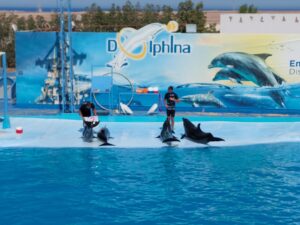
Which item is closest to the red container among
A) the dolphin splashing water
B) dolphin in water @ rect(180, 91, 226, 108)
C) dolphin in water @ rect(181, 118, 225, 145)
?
dolphin in water @ rect(181, 118, 225, 145)

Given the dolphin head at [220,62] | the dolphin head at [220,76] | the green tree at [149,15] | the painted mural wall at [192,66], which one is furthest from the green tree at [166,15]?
the dolphin head at [220,76]

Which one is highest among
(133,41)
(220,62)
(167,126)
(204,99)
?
(133,41)

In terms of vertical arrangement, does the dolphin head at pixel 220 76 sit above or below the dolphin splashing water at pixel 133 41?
below

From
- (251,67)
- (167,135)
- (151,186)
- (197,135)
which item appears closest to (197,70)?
(251,67)

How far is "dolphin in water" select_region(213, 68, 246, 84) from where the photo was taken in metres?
20.6

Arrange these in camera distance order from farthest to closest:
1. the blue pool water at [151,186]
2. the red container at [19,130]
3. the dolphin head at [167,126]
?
the red container at [19,130] → the dolphin head at [167,126] → the blue pool water at [151,186]

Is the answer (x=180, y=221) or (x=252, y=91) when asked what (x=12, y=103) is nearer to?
(x=252, y=91)

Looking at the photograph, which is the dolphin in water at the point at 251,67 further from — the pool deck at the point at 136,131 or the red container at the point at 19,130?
the red container at the point at 19,130

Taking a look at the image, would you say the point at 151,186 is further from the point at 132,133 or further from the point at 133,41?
the point at 133,41

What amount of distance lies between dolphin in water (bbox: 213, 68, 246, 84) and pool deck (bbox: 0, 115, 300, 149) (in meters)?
2.21

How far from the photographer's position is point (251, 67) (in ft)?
67.3

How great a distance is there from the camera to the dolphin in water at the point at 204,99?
816 inches

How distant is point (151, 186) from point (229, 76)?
9.99 meters

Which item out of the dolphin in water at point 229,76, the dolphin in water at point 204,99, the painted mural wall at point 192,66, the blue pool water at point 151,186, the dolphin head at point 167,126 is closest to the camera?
the blue pool water at point 151,186
